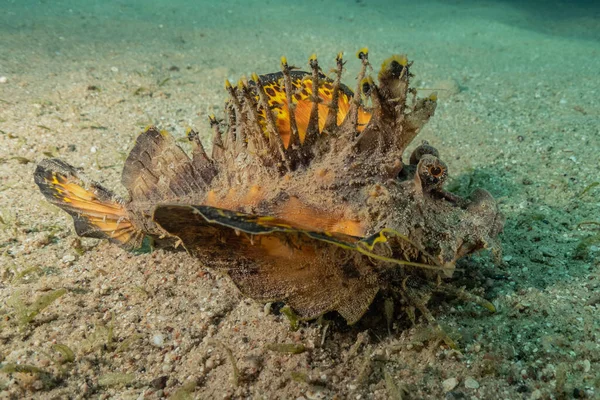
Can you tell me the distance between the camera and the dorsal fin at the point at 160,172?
3.03 meters

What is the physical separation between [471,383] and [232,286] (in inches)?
71.8

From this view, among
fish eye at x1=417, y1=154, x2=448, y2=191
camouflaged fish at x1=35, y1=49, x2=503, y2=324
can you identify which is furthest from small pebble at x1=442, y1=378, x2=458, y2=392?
fish eye at x1=417, y1=154, x2=448, y2=191

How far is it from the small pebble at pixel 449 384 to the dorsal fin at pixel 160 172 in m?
2.06

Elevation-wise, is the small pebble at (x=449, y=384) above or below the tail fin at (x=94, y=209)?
below

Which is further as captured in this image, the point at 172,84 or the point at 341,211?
the point at 172,84

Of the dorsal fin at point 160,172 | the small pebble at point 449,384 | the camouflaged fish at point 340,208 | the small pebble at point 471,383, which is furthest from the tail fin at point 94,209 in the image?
the small pebble at point 471,383

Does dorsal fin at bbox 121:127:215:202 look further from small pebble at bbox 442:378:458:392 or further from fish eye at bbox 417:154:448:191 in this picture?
small pebble at bbox 442:378:458:392

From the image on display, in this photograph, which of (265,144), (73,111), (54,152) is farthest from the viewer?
(73,111)

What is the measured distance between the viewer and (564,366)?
2232mm

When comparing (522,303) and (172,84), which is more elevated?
(172,84)

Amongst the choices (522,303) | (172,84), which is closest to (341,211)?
(522,303)

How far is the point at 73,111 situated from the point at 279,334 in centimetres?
538

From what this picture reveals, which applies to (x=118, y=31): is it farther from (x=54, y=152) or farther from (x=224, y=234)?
(x=224, y=234)

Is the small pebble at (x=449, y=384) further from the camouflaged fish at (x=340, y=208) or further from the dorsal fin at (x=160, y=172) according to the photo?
the dorsal fin at (x=160, y=172)
